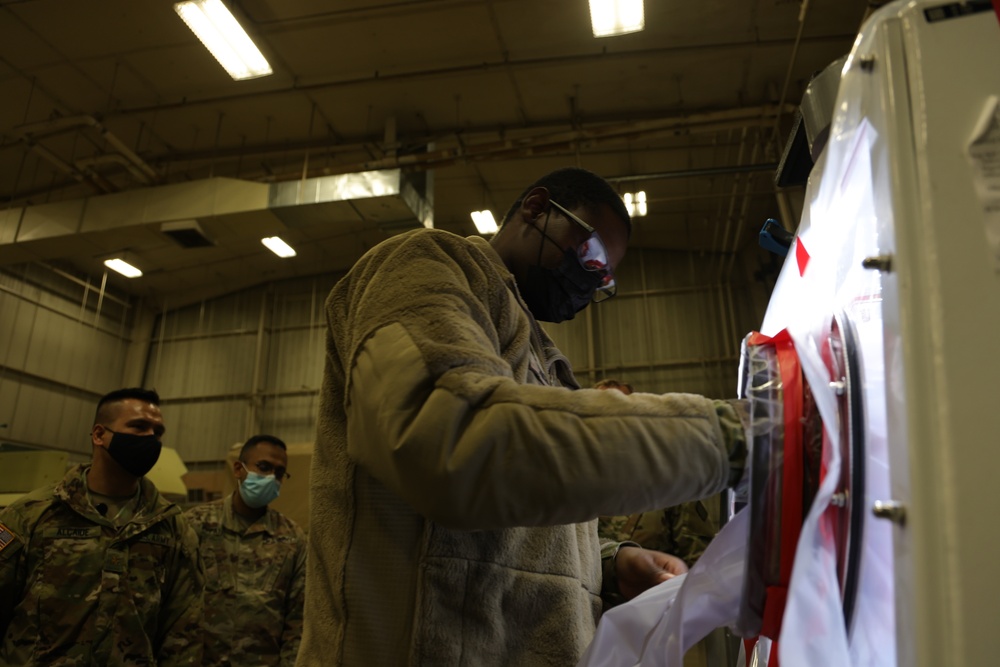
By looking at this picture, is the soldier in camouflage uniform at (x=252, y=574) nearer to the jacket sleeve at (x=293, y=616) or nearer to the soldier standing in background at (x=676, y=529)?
the jacket sleeve at (x=293, y=616)

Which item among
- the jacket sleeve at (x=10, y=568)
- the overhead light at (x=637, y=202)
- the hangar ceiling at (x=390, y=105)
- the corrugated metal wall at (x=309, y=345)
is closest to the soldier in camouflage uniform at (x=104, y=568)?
the jacket sleeve at (x=10, y=568)

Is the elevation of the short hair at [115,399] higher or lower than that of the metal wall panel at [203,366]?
lower

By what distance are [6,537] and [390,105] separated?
5.32 meters

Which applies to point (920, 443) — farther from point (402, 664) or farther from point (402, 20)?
point (402, 20)

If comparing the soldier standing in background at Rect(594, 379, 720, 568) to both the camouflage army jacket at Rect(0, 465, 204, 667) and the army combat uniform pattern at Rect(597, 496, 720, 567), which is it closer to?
the army combat uniform pattern at Rect(597, 496, 720, 567)

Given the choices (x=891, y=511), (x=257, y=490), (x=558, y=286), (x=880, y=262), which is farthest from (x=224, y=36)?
(x=891, y=511)

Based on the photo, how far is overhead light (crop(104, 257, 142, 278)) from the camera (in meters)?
9.17

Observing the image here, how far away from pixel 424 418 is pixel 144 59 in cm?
696

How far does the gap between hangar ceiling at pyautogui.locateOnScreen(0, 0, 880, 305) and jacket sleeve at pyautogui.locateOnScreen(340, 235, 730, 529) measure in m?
5.56

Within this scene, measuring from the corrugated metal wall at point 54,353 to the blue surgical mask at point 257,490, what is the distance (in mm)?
6214

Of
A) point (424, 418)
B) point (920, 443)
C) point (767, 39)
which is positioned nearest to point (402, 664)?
point (424, 418)

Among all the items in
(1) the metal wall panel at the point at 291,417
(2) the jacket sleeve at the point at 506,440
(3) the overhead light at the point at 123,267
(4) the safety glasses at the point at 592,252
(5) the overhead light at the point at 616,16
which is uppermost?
(5) the overhead light at the point at 616,16

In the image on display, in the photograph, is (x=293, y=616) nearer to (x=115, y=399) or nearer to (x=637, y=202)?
(x=115, y=399)

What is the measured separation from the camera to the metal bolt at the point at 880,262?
2.09 ft
